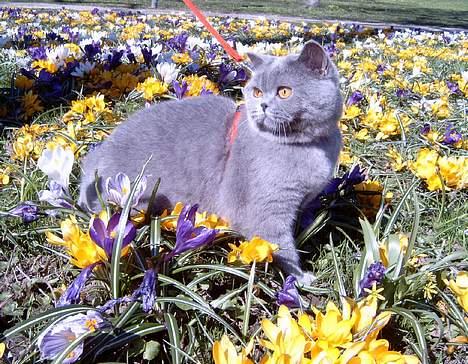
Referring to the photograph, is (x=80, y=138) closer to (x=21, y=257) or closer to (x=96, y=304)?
(x=21, y=257)

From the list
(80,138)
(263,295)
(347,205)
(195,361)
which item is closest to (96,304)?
(195,361)

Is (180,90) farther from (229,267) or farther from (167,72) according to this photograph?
(229,267)

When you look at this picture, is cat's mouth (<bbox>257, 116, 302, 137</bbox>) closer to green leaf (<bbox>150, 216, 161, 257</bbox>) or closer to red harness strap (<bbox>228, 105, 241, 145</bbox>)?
red harness strap (<bbox>228, 105, 241, 145</bbox>)

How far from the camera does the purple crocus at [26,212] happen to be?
7.85ft

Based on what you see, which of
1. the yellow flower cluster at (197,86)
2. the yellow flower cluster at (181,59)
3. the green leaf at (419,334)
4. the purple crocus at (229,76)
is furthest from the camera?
the yellow flower cluster at (181,59)

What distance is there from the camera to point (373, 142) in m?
4.15

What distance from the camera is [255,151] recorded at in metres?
2.59

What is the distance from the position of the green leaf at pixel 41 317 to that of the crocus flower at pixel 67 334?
3cm

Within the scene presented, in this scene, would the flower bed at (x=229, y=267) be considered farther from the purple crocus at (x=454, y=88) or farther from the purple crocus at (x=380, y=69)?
the purple crocus at (x=380, y=69)

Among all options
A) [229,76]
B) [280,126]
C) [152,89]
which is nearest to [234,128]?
[280,126]

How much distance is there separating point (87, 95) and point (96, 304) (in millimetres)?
3126

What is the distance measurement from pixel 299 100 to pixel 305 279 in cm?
97

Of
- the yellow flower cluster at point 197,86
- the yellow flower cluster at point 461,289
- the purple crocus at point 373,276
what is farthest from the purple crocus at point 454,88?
the purple crocus at point 373,276

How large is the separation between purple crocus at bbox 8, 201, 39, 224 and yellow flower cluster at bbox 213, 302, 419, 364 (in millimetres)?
1419
